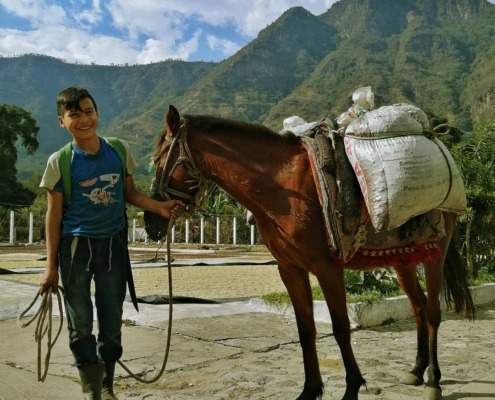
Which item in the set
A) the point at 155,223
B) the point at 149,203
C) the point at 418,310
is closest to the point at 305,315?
the point at 155,223

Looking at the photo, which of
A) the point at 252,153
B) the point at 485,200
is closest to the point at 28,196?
the point at 485,200

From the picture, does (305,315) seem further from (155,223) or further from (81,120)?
(81,120)

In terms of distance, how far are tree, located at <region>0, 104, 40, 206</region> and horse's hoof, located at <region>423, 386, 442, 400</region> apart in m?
44.7

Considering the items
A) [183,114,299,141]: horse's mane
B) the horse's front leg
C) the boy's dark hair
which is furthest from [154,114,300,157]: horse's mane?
the horse's front leg

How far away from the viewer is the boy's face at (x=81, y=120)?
113 inches

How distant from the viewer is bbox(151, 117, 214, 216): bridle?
3.25 metres

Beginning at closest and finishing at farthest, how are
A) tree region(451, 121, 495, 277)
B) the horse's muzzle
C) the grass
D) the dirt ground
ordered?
1. the horse's muzzle
2. the dirt ground
3. the grass
4. tree region(451, 121, 495, 277)

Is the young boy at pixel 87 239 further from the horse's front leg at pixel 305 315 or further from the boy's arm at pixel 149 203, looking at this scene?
the horse's front leg at pixel 305 315

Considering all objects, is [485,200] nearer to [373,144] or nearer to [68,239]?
[373,144]

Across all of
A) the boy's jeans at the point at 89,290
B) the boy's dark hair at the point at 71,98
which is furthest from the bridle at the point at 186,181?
the boy's dark hair at the point at 71,98

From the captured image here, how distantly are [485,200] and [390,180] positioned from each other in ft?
18.5

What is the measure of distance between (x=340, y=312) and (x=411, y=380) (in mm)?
1175

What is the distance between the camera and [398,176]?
3.35 meters

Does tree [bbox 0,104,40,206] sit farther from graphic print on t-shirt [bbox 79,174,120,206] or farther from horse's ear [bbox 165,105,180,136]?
graphic print on t-shirt [bbox 79,174,120,206]
